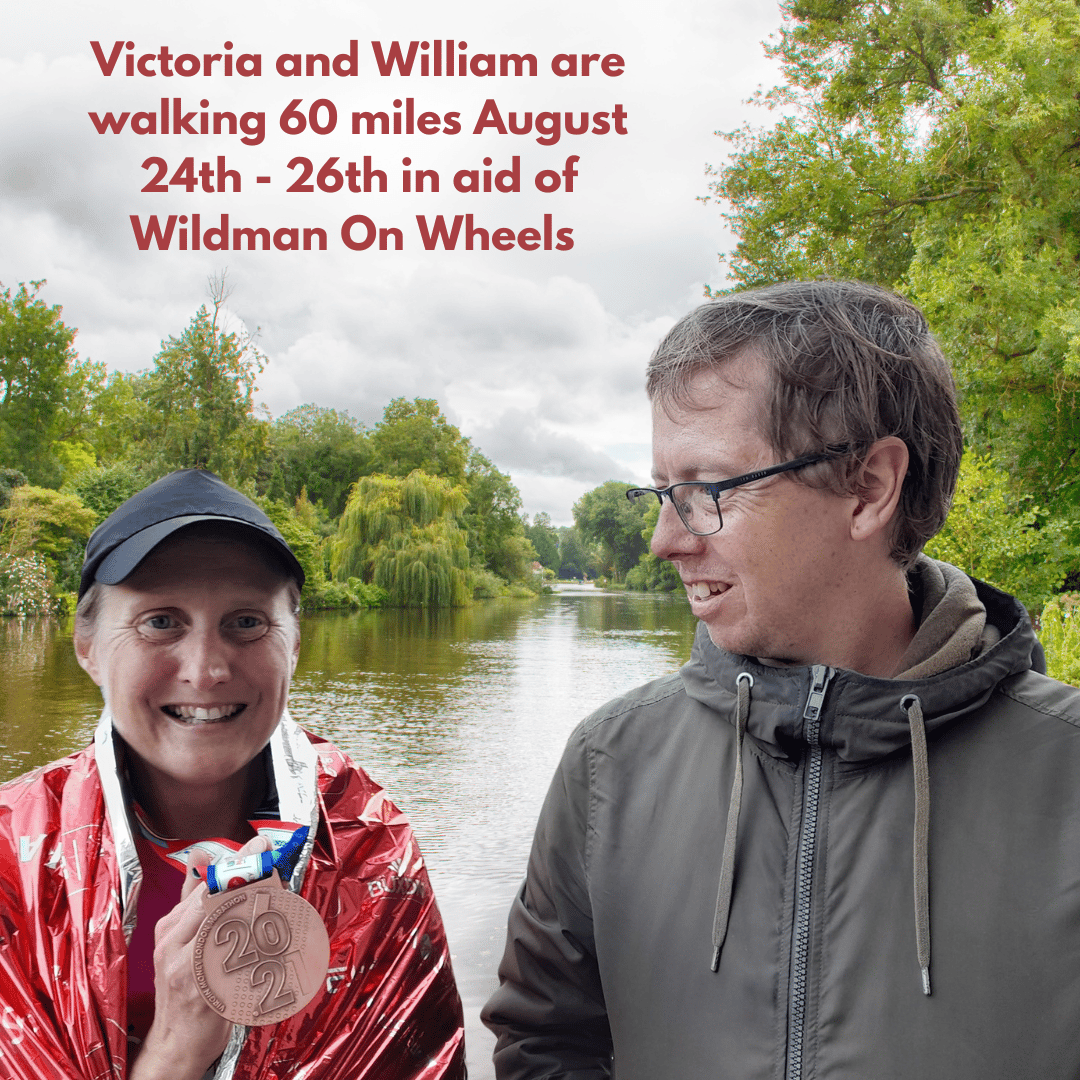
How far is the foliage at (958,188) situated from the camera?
48.7 feet

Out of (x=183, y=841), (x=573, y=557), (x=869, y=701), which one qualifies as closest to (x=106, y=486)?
(x=183, y=841)

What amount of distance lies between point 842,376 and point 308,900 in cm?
125

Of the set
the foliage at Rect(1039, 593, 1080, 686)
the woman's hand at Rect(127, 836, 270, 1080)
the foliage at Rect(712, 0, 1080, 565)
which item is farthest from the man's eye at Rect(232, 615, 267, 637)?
the foliage at Rect(712, 0, 1080, 565)

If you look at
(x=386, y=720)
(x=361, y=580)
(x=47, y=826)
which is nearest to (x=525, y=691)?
(x=386, y=720)

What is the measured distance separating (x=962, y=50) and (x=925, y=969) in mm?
20171

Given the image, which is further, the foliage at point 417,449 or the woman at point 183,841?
the foliage at point 417,449

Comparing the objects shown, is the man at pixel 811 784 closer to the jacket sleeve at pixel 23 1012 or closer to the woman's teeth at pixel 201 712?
the woman's teeth at pixel 201 712

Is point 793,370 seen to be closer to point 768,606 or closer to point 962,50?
point 768,606

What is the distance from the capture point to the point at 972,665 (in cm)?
134

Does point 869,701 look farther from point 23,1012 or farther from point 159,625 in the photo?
point 23,1012

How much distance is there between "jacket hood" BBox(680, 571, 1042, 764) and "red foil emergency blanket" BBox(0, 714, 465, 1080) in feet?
2.82

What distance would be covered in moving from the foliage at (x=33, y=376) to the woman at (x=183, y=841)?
131 feet

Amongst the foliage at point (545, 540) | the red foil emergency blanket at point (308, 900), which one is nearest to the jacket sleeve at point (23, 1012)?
the red foil emergency blanket at point (308, 900)

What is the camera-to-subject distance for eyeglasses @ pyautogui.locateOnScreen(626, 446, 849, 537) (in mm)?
1445
